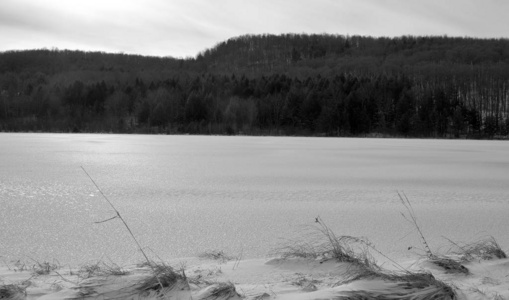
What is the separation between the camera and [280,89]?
66.2 metres

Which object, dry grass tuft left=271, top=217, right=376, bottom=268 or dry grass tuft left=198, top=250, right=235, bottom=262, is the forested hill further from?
dry grass tuft left=198, top=250, right=235, bottom=262

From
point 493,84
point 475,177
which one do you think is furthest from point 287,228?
point 493,84

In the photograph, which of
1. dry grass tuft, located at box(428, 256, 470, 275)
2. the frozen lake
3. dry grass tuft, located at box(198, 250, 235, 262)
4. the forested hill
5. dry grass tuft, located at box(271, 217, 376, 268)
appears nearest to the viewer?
dry grass tuft, located at box(428, 256, 470, 275)

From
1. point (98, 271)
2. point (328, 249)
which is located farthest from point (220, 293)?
point (328, 249)

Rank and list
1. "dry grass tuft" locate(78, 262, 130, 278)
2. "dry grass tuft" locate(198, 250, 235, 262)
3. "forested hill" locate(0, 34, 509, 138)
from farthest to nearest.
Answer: "forested hill" locate(0, 34, 509, 138), "dry grass tuft" locate(198, 250, 235, 262), "dry grass tuft" locate(78, 262, 130, 278)

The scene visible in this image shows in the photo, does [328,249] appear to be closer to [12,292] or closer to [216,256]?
[216,256]

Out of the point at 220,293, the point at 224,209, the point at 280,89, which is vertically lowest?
the point at 224,209

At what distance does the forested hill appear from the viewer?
55375 mm

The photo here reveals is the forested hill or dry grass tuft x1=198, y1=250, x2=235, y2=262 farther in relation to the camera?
the forested hill

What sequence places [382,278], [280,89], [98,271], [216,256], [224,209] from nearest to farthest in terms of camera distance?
[382,278], [98,271], [216,256], [224,209], [280,89]

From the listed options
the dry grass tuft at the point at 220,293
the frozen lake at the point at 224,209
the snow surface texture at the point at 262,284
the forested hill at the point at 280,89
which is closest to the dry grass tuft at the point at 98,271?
the snow surface texture at the point at 262,284

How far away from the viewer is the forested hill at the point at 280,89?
55.4 meters

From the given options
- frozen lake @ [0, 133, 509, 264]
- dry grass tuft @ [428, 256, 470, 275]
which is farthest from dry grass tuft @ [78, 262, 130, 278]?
dry grass tuft @ [428, 256, 470, 275]

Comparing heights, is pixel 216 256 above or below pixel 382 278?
below
